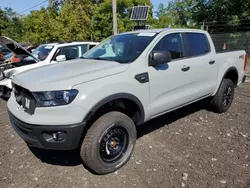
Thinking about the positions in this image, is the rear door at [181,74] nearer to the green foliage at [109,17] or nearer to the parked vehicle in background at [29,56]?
the parked vehicle in background at [29,56]

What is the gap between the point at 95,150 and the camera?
2.88 meters

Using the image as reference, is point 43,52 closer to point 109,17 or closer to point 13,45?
point 13,45

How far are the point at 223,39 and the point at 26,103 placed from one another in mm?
13996

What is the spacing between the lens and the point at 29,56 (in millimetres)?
7078

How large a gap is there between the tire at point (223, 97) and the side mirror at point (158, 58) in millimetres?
2022

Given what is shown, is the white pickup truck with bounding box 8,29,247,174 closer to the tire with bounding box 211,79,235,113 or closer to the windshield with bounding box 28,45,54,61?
the tire with bounding box 211,79,235,113

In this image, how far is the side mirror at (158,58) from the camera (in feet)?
10.8

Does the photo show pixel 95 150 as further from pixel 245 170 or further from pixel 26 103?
pixel 245 170

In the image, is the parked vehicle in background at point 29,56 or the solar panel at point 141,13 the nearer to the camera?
the parked vehicle in background at point 29,56

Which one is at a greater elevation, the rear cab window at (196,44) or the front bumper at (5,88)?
the rear cab window at (196,44)

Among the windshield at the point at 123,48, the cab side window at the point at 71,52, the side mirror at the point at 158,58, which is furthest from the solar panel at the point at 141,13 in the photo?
the side mirror at the point at 158,58

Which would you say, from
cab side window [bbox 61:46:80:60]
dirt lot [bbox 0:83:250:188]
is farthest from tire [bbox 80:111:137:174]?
cab side window [bbox 61:46:80:60]

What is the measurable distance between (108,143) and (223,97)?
3.04m

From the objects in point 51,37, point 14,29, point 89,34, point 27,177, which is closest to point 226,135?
point 27,177
